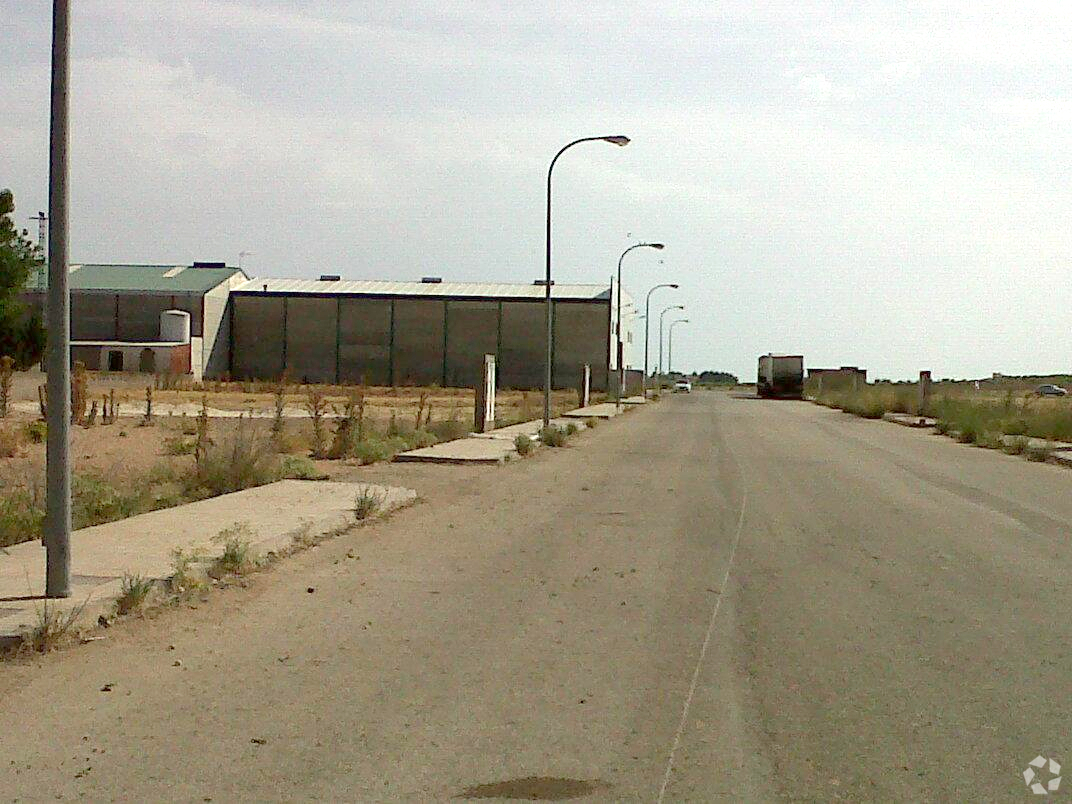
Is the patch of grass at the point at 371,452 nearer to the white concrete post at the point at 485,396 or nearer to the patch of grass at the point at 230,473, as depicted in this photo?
the patch of grass at the point at 230,473

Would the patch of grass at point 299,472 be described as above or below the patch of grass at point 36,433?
below

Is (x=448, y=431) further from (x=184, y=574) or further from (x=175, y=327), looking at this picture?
(x=175, y=327)

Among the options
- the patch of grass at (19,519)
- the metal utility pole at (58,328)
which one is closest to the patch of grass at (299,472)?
the patch of grass at (19,519)

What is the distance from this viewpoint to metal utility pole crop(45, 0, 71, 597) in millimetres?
9531

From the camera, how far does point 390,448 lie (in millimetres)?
26953

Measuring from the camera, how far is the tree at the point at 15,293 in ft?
119

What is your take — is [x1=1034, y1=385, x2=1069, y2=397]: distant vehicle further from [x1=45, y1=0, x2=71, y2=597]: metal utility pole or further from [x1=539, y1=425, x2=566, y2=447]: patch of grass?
[x1=45, y1=0, x2=71, y2=597]: metal utility pole

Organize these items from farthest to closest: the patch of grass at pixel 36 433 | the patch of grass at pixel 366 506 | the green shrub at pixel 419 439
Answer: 1. the green shrub at pixel 419 439
2. the patch of grass at pixel 36 433
3. the patch of grass at pixel 366 506

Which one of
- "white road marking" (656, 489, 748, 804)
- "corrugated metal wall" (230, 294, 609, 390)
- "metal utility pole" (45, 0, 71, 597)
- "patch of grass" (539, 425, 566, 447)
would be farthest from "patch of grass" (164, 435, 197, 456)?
"corrugated metal wall" (230, 294, 609, 390)

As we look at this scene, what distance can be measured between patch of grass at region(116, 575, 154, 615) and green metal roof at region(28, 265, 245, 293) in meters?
85.9

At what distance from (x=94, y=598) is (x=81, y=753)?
335 cm

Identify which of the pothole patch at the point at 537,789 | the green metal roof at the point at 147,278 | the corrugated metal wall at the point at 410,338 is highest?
the green metal roof at the point at 147,278

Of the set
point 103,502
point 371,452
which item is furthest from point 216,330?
point 103,502

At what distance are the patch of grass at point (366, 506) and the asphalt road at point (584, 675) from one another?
50cm
